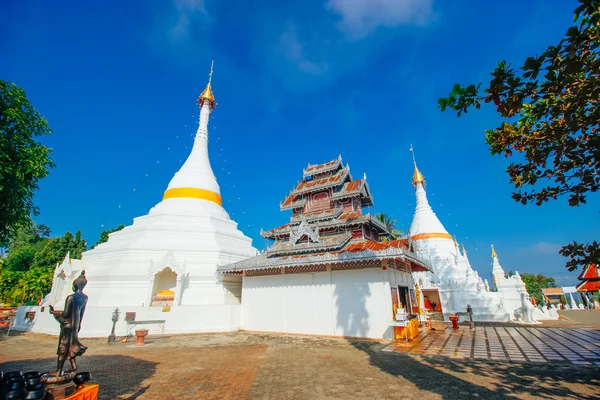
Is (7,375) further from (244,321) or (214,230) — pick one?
(214,230)

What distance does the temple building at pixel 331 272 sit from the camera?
13.8 meters

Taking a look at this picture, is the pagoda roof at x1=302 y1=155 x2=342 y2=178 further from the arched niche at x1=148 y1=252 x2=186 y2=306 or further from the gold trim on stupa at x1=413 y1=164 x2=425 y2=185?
the gold trim on stupa at x1=413 y1=164 x2=425 y2=185

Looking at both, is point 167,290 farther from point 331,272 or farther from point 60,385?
point 60,385

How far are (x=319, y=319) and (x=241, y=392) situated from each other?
919 cm

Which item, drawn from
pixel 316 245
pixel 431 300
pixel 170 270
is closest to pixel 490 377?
pixel 316 245

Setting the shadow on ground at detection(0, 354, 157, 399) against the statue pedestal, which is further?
the shadow on ground at detection(0, 354, 157, 399)

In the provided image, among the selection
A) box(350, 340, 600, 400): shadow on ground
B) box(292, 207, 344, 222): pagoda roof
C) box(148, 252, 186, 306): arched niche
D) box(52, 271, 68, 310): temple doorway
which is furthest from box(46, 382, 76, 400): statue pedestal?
box(52, 271, 68, 310): temple doorway

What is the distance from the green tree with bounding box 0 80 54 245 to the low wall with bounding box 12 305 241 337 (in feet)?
19.3

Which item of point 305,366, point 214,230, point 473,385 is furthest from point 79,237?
point 473,385

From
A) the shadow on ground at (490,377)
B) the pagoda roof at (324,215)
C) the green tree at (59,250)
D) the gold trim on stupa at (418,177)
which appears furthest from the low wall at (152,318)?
the gold trim on stupa at (418,177)

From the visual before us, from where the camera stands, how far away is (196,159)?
2591 centimetres

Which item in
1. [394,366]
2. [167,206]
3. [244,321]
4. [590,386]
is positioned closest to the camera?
[590,386]

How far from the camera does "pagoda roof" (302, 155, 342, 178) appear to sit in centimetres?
2055

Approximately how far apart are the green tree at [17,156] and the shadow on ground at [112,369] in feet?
22.2
